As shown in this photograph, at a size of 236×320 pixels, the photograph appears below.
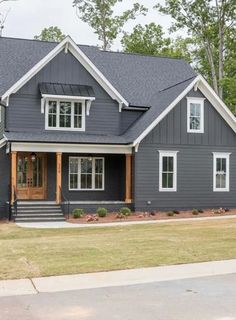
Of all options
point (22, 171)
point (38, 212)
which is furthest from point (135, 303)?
point (22, 171)

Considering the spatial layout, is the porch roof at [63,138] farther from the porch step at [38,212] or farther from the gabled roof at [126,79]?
the porch step at [38,212]

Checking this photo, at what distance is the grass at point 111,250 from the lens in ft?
33.2

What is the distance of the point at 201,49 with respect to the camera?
1795 inches

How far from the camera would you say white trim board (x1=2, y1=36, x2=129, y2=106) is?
23.0 meters

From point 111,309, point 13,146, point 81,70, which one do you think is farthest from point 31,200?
point 111,309

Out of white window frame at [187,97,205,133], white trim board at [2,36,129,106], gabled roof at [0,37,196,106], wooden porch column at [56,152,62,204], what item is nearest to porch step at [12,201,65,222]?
wooden porch column at [56,152,62,204]

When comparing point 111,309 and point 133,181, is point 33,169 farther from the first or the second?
point 111,309

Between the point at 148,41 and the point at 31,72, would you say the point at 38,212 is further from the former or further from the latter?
the point at 148,41

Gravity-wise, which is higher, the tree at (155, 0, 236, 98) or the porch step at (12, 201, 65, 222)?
the tree at (155, 0, 236, 98)

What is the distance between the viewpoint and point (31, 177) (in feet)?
78.6

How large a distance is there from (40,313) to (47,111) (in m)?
17.8

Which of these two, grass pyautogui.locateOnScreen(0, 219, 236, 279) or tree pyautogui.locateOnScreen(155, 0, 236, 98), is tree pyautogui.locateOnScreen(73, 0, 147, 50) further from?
grass pyautogui.locateOnScreen(0, 219, 236, 279)

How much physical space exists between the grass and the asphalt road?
1690 millimetres

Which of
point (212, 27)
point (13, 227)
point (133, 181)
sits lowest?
point (13, 227)
